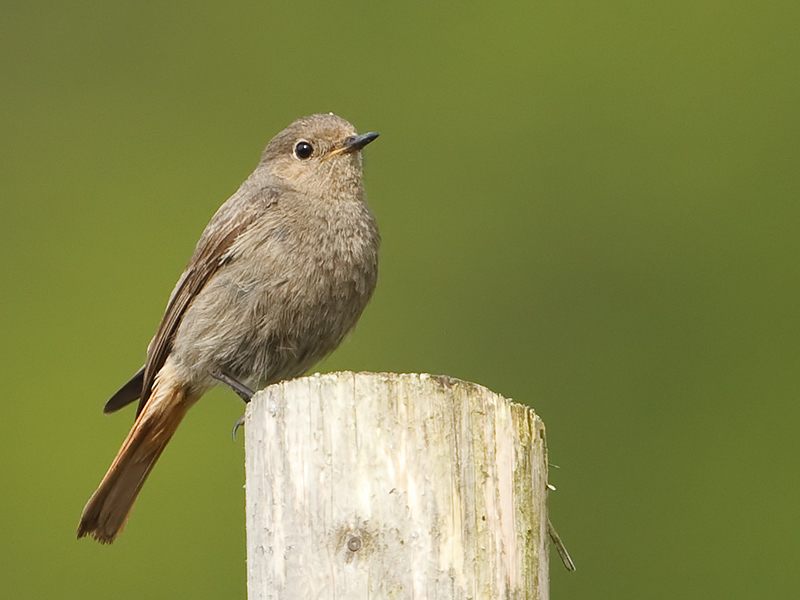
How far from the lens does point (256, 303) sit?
177 inches

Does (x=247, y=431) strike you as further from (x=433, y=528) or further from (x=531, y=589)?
(x=531, y=589)

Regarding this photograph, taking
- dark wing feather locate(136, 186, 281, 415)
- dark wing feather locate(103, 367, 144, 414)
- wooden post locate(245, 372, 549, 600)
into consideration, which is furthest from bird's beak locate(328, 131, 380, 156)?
wooden post locate(245, 372, 549, 600)

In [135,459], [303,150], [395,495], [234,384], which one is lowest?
[395,495]

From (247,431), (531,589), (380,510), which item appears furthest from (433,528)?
(247,431)

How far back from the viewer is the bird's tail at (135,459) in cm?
442

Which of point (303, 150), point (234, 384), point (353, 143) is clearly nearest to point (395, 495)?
point (234, 384)

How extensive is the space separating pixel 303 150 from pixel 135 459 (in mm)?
1614

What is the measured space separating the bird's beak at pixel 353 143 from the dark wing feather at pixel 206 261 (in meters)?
0.38

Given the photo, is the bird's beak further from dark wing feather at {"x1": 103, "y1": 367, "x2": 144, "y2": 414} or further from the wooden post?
the wooden post

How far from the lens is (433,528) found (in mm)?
A: 2357

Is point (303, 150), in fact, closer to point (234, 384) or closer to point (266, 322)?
point (266, 322)

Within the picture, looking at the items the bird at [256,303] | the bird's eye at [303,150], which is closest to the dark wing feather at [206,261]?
the bird at [256,303]

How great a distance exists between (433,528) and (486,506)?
0.46 feet

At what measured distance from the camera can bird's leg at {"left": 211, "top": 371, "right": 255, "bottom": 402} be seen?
4.55 m
